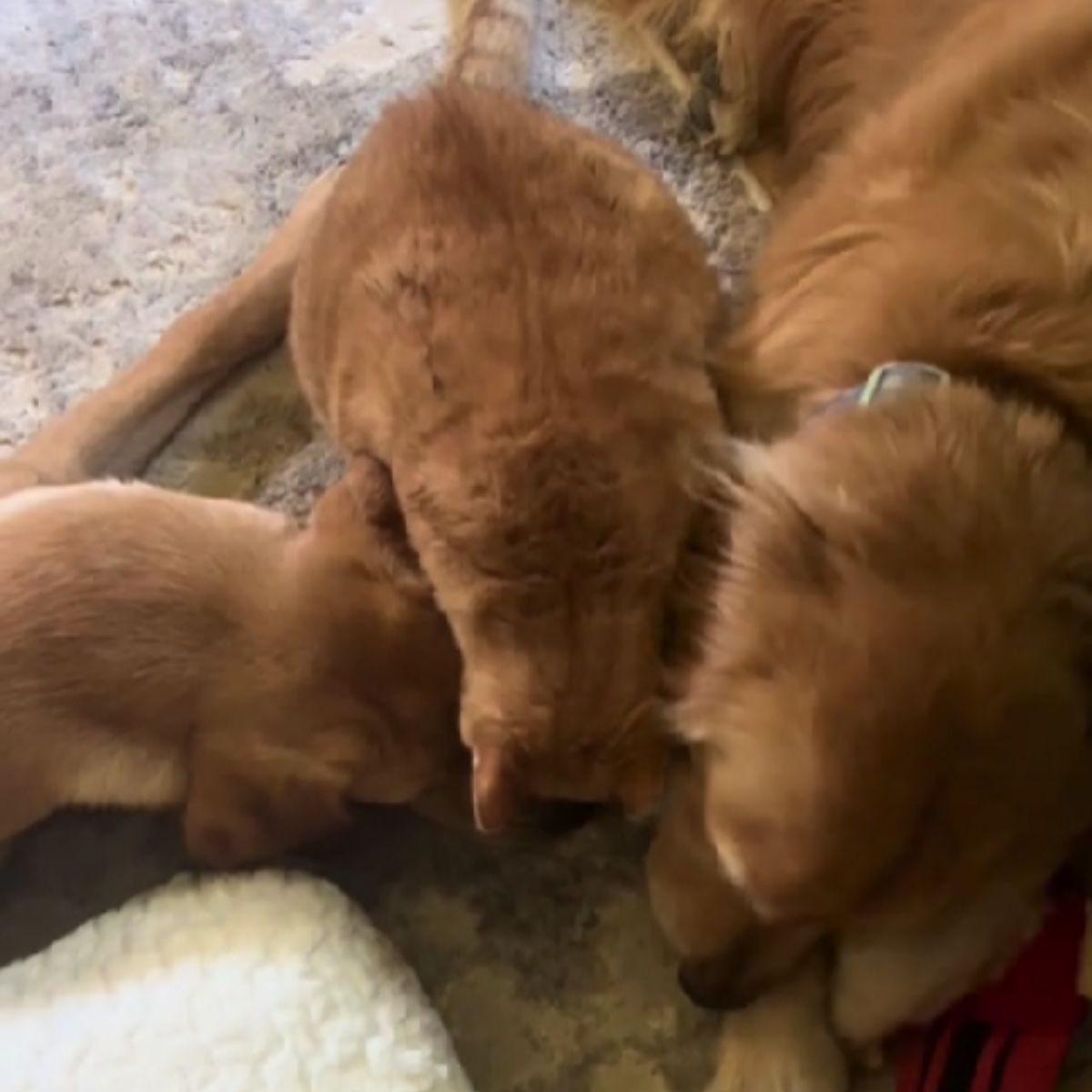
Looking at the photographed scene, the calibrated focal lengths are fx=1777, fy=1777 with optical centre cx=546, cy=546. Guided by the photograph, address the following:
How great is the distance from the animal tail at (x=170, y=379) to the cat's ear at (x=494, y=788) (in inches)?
21.9

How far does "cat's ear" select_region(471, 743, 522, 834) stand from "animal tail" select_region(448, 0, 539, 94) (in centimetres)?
91

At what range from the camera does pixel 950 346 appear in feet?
4.22

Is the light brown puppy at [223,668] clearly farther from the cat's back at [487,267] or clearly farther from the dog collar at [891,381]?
the dog collar at [891,381]

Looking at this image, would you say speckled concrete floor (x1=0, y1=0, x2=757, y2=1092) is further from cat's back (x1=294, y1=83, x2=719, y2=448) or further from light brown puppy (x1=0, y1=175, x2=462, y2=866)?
cat's back (x1=294, y1=83, x2=719, y2=448)

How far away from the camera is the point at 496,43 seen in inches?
78.4

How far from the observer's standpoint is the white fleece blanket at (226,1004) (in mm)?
1383

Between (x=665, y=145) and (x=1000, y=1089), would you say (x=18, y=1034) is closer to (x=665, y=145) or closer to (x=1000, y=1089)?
(x=1000, y=1089)

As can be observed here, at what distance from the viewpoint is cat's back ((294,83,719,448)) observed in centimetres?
140

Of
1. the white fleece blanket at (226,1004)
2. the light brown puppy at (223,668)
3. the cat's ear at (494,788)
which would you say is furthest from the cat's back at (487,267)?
the white fleece blanket at (226,1004)

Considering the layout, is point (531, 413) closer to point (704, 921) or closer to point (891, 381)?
point (891, 381)

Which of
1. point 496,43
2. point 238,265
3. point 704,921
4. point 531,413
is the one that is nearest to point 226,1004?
point 704,921

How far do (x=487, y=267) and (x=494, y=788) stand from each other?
0.42 m

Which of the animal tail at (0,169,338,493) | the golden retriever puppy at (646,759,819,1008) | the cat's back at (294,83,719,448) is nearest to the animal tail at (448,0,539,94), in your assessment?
the animal tail at (0,169,338,493)

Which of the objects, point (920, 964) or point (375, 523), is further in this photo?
point (375, 523)
